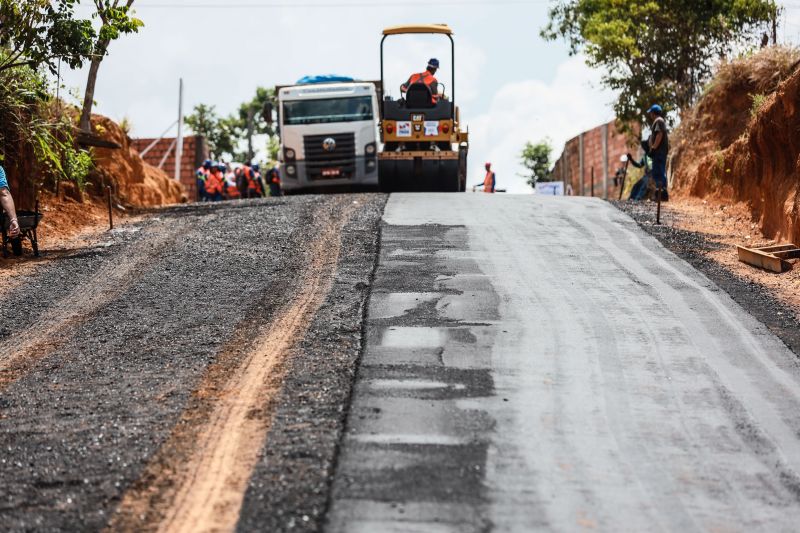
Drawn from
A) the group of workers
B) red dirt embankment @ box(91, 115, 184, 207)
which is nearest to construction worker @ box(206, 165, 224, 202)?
the group of workers

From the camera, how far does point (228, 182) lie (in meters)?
29.1

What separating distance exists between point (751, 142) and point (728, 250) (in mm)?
3842

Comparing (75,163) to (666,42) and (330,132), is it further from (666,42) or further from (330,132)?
(666,42)

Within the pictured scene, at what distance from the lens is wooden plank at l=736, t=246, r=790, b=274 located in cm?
1275

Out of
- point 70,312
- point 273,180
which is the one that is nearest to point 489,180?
point 273,180

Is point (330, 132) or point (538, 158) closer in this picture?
Result: point (330, 132)

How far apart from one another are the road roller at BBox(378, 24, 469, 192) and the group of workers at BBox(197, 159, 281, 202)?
505 cm

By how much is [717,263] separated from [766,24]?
49.4 ft

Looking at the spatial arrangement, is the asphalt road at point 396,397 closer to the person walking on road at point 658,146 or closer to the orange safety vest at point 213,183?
the person walking on road at point 658,146

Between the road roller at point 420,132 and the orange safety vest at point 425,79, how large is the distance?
0.11 ft

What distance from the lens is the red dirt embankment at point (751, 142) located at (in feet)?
50.4

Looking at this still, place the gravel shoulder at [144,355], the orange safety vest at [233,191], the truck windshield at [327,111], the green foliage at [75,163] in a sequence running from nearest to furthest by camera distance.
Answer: the gravel shoulder at [144,355] → the green foliage at [75,163] → the truck windshield at [327,111] → the orange safety vest at [233,191]

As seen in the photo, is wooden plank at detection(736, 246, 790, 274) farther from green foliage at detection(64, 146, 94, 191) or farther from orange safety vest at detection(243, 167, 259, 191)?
orange safety vest at detection(243, 167, 259, 191)

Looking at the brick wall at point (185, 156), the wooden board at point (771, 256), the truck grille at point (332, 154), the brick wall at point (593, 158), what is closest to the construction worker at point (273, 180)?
the truck grille at point (332, 154)
